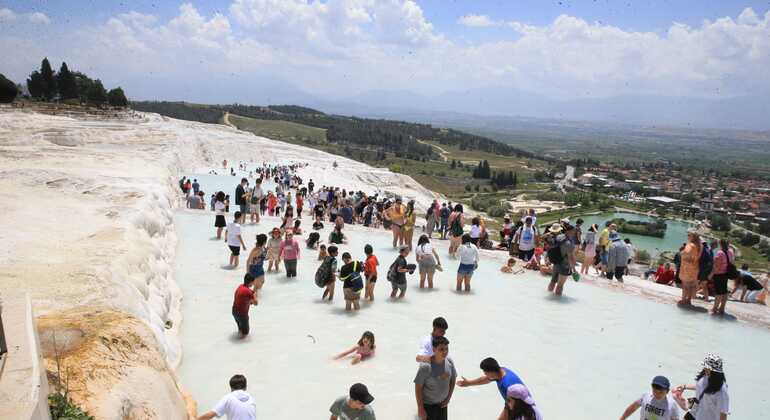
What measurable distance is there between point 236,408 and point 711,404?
4854 millimetres

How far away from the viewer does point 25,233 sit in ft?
28.8

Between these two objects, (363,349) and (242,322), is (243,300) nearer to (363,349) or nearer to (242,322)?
(242,322)

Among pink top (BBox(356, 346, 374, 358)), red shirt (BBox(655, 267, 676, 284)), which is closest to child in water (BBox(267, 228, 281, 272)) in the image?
pink top (BBox(356, 346, 374, 358))

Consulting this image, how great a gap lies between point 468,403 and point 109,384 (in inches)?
163

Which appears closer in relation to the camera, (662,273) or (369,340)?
(369,340)

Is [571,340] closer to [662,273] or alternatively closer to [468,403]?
[468,403]

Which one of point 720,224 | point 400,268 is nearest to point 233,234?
point 400,268

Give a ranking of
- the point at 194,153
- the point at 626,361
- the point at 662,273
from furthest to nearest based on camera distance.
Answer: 1. the point at 194,153
2. the point at 662,273
3. the point at 626,361

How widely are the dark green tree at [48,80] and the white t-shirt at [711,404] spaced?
64.5 meters

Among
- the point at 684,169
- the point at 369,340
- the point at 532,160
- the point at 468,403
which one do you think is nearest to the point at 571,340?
the point at 468,403

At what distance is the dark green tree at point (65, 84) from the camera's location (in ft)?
182

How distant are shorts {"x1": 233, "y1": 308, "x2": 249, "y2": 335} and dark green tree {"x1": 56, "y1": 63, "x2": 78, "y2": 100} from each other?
59822mm

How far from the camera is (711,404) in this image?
521 cm

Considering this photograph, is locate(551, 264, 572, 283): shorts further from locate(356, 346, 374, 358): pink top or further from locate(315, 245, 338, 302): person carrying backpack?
locate(356, 346, 374, 358): pink top
